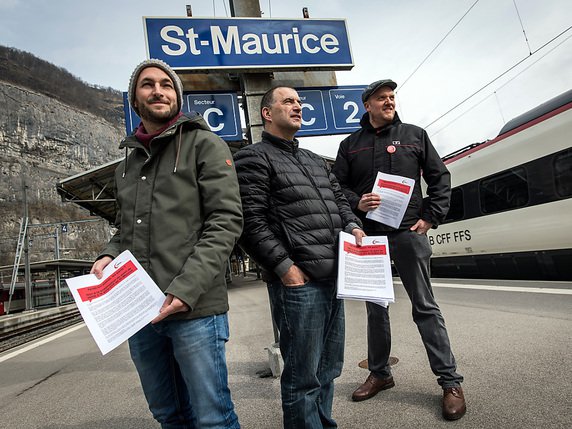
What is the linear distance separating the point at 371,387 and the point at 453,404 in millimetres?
502

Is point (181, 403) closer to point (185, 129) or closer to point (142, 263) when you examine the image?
point (142, 263)

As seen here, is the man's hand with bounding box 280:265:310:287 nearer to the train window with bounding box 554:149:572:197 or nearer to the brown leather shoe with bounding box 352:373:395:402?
Answer: the brown leather shoe with bounding box 352:373:395:402

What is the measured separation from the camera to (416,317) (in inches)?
85.1

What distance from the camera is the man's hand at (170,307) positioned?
119 centimetres

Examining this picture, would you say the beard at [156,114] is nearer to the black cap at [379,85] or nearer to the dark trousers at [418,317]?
the black cap at [379,85]

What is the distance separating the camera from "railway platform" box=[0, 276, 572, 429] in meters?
1.95

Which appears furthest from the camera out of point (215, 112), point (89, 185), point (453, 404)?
point (89, 185)

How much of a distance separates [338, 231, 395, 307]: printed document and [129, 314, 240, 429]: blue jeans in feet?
1.83

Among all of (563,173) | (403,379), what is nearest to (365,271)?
(403,379)

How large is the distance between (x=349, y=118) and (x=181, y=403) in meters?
3.72

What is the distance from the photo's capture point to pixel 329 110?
4.36 meters

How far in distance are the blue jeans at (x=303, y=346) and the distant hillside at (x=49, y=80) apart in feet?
234

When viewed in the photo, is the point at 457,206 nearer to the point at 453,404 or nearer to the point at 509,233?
the point at 509,233

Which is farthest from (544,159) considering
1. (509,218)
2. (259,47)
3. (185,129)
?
(185,129)
